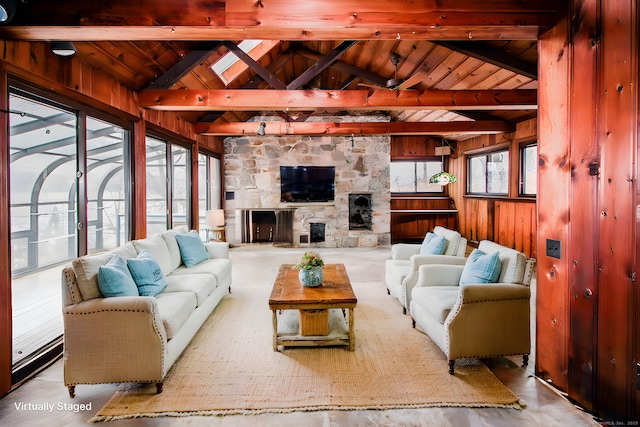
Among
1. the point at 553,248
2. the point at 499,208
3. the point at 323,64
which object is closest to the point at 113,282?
the point at 553,248

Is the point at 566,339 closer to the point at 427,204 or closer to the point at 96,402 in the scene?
the point at 96,402

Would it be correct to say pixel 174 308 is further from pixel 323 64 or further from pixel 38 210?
pixel 323 64

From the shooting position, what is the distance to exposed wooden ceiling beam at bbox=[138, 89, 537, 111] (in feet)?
14.5

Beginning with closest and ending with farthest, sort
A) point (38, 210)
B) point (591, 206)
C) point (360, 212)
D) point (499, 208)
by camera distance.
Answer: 1. point (591, 206)
2. point (38, 210)
3. point (499, 208)
4. point (360, 212)

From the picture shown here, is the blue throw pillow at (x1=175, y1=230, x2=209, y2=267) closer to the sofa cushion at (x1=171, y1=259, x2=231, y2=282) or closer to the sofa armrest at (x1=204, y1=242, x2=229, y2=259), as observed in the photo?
the sofa cushion at (x1=171, y1=259, x2=231, y2=282)

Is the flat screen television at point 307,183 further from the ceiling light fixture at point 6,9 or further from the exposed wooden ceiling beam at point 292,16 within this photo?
the ceiling light fixture at point 6,9

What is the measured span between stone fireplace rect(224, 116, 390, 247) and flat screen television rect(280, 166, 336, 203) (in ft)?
0.34

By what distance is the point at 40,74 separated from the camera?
2.66 meters

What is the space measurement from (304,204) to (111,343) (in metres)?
5.70

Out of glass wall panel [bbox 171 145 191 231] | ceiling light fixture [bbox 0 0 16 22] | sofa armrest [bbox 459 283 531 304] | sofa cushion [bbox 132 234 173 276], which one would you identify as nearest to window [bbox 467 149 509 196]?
sofa armrest [bbox 459 283 531 304]

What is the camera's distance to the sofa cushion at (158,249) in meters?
3.35

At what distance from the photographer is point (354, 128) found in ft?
21.6

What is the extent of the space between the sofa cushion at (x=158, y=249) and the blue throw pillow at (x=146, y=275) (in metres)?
0.38

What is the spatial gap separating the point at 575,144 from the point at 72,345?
342cm
